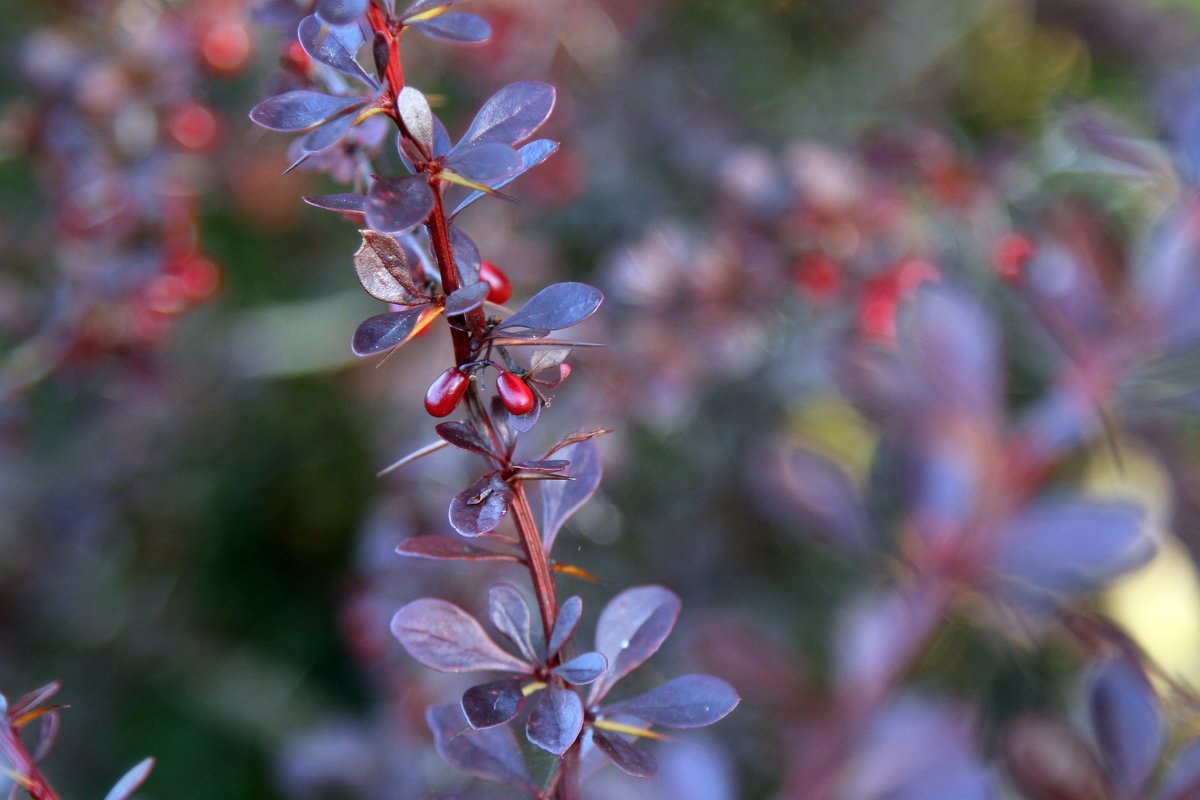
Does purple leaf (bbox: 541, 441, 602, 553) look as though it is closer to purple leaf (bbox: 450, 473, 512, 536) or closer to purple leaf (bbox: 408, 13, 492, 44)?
purple leaf (bbox: 450, 473, 512, 536)

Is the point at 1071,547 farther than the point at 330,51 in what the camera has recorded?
Yes

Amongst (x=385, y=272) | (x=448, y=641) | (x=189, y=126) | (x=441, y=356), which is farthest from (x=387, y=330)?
(x=441, y=356)

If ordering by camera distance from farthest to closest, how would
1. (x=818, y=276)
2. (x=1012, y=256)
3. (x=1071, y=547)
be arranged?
(x=818, y=276), (x=1012, y=256), (x=1071, y=547)

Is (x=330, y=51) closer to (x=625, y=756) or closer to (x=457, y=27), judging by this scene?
(x=457, y=27)

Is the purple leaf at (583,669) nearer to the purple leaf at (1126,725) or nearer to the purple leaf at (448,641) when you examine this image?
the purple leaf at (448,641)

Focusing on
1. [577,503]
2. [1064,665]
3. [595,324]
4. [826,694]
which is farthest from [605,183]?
[577,503]

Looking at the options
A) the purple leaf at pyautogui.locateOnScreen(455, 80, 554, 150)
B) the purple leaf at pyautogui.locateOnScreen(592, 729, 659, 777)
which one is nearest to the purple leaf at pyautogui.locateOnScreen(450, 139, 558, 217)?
the purple leaf at pyautogui.locateOnScreen(455, 80, 554, 150)

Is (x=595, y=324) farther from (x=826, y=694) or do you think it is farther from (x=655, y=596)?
(x=655, y=596)
